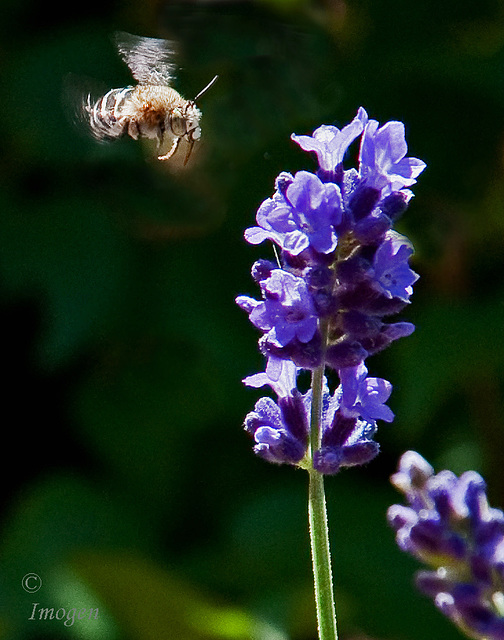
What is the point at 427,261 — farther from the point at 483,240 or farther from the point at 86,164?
the point at 86,164

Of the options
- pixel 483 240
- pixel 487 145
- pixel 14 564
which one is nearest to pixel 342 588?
pixel 14 564

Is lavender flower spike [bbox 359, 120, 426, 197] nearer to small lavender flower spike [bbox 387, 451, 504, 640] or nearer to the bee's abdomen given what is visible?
small lavender flower spike [bbox 387, 451, 504, 640]

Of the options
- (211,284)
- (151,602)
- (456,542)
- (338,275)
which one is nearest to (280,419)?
(338,275)

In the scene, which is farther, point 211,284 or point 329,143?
point 211,284

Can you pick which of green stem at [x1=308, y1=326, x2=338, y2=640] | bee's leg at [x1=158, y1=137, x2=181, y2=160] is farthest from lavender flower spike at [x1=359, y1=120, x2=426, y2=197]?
bee's leg at [x1=158, y1=137, x2=181, y2=160]

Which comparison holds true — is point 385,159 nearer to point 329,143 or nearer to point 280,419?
point 329,143

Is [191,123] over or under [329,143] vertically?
under
